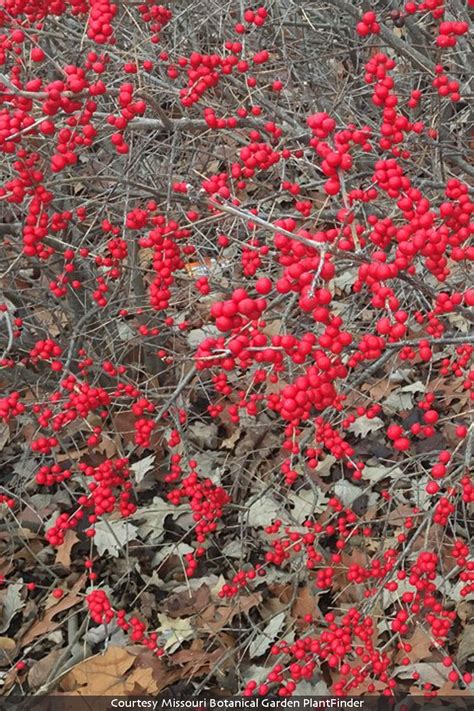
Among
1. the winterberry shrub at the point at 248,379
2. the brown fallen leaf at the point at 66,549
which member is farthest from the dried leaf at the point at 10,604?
the brown fallen leaf at the point at 66,549

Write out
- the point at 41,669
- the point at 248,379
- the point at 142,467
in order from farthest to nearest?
the point at 248,379 → the point at 142,467 → the point at 41,669

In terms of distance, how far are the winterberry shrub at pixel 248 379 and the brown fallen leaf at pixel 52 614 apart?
0.02 metres

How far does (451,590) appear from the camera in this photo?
134 inches

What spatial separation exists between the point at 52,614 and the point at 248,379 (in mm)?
1804

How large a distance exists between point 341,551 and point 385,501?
36 cm

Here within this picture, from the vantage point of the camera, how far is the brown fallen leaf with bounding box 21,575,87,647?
3.77m

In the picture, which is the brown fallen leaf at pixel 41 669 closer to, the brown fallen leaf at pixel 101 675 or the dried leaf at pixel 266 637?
the brown fallen leaf at pixel 101 675

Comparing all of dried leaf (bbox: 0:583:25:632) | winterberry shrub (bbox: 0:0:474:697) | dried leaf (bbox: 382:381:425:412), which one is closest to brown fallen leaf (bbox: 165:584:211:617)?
winterberry shrub (bbox: 0:0:474:697)

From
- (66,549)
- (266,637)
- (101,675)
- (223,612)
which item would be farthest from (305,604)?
(66,549)

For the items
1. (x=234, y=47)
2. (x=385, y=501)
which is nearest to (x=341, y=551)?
(x=385, y=501)

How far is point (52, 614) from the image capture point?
381cm

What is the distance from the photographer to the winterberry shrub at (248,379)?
2479 mm

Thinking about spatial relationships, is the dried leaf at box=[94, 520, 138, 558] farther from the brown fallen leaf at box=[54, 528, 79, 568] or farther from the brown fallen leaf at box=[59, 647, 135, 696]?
the brown fallen leaf at box=[59, 647, 135, 696]

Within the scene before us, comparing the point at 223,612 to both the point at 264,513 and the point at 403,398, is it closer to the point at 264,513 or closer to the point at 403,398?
the point at 264,513
